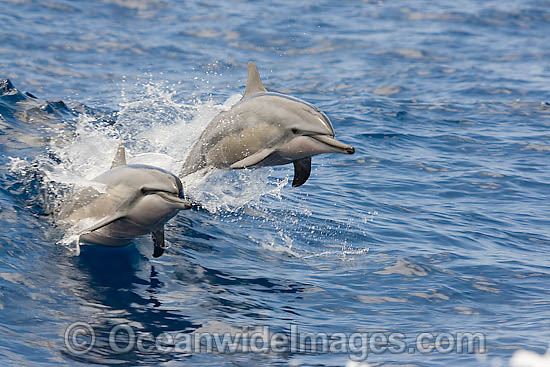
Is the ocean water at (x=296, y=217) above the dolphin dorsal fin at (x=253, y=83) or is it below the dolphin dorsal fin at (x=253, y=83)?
below

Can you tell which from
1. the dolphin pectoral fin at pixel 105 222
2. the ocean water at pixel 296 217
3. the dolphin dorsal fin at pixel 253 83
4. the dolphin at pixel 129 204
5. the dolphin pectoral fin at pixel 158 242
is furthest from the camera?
the dolphin dorsal fin at pixel 253 83

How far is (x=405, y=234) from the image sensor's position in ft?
37.4

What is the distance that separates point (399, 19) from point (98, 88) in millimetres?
12991

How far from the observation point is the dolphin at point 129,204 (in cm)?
791

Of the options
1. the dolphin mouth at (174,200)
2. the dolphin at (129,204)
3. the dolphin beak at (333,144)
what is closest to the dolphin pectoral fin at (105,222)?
the dolphin at (129,204)

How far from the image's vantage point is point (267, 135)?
897cm

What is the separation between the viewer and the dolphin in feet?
26.0

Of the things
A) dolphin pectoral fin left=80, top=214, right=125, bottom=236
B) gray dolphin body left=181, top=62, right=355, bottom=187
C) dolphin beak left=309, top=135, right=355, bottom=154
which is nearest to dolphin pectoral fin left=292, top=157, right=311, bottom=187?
gray dolphin body left=181, top=62, right=355, bottom=187

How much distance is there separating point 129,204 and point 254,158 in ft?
5.18

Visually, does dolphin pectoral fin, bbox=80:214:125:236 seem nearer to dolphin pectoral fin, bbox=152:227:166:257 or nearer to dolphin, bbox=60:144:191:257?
dolphin, bbox=60:144:191:257

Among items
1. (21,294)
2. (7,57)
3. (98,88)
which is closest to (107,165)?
(21,294)

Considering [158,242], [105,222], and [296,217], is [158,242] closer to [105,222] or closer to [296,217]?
[105,222]

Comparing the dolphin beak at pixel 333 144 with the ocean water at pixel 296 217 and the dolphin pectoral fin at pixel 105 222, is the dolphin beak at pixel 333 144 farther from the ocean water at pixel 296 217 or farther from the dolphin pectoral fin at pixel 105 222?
the dolphin pectoral fin at pixel 105 222

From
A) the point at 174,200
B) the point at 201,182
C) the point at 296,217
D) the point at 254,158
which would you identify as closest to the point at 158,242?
the point at 174,200
